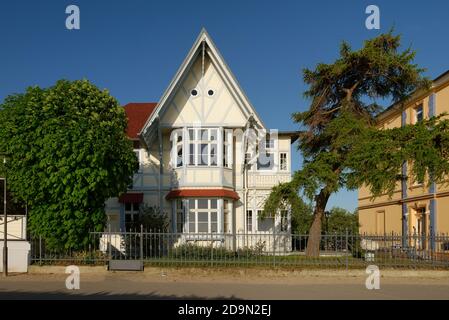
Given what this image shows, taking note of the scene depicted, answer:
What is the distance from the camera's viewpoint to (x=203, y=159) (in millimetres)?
25062

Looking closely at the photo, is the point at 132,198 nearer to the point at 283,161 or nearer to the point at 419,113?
the point at 283,161

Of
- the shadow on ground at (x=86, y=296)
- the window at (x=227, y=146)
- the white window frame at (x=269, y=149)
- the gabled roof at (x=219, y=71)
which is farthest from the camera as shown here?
the white window frame at (x=269, y=149)

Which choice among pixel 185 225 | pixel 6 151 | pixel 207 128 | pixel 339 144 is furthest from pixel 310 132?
pixel 6 151

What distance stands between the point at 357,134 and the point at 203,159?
8.08 metres

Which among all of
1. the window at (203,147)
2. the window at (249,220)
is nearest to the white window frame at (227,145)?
the window at (203,147)

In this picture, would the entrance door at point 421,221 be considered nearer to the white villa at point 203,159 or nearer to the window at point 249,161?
the white villa at point 203,159

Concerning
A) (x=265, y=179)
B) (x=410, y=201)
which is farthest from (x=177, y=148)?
(x=410, y=201)

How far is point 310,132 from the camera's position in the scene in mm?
22328

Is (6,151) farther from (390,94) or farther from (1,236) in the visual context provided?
(390,94)

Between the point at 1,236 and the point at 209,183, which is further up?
the point at 209,183

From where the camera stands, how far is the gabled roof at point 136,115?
28328 millimetres

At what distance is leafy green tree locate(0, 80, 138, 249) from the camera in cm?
1695

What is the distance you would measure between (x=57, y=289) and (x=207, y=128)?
41.6 feet

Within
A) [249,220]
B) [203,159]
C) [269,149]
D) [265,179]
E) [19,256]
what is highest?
[269,149]
